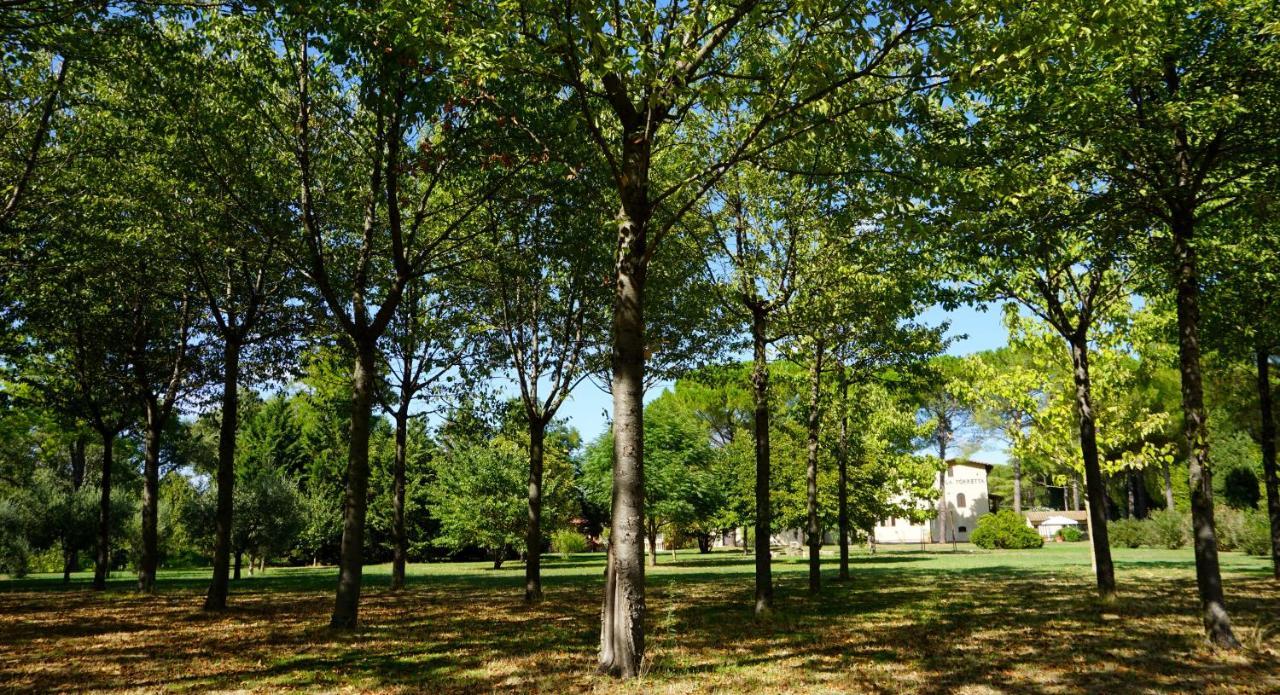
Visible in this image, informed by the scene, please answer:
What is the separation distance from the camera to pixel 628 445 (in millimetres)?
8469

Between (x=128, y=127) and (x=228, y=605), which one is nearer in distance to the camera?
(x=128, y=127)

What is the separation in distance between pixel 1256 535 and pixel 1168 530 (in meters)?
11.0

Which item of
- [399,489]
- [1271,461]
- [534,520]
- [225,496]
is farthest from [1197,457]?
[399,489]

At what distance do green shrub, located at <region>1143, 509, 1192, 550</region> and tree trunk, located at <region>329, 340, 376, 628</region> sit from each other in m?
45.6


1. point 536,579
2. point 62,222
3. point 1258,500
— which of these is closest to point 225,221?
point 62,222

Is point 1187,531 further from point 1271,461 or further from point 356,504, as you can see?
point 356,504

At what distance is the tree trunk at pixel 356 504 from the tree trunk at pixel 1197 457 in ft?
44.5

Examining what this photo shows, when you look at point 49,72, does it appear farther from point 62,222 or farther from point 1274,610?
point 1274,610

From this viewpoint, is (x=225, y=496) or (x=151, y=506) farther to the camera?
(x=151, y=506)

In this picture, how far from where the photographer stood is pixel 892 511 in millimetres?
34375

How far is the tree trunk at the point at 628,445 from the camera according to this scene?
320 inches

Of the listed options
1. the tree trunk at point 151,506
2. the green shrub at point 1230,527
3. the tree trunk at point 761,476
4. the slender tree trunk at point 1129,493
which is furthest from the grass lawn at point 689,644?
the slender tree trunk at point 1129,493

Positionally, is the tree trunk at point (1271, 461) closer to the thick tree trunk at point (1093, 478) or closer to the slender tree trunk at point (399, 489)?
the thick tree trunk at point (1093, 478)

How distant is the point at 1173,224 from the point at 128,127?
19.7 meters
